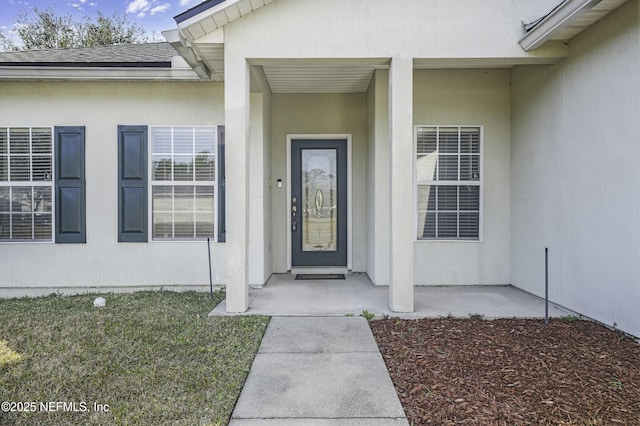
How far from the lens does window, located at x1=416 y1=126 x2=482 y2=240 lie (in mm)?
6109

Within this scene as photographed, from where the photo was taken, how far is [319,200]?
23.2 feet

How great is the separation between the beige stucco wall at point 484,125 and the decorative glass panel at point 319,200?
1.66 m

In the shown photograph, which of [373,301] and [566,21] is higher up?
[566,21]

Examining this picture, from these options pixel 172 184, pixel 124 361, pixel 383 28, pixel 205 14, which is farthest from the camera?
pixel 172 184

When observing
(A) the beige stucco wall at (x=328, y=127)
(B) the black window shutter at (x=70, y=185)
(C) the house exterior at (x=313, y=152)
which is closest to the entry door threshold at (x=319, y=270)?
(C) the house exterior at (x=313, y=152)

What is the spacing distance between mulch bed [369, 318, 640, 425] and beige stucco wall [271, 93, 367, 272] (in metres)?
2.80

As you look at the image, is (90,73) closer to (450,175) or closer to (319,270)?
(319,270)

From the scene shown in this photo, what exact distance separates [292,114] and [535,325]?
4.86 meters

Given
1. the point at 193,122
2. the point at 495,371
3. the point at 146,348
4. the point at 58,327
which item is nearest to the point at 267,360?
the point at 146,348

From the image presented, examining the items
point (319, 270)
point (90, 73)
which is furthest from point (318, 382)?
point (90, 73)

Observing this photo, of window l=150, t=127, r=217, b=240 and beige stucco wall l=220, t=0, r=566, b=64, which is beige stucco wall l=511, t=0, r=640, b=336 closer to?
beige stucco wall l=220, t=0, r=566, b=64

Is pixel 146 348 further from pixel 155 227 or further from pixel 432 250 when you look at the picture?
pixel 432 250

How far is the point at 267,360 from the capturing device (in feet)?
10.9

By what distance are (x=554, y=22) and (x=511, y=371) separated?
3.45 meters
